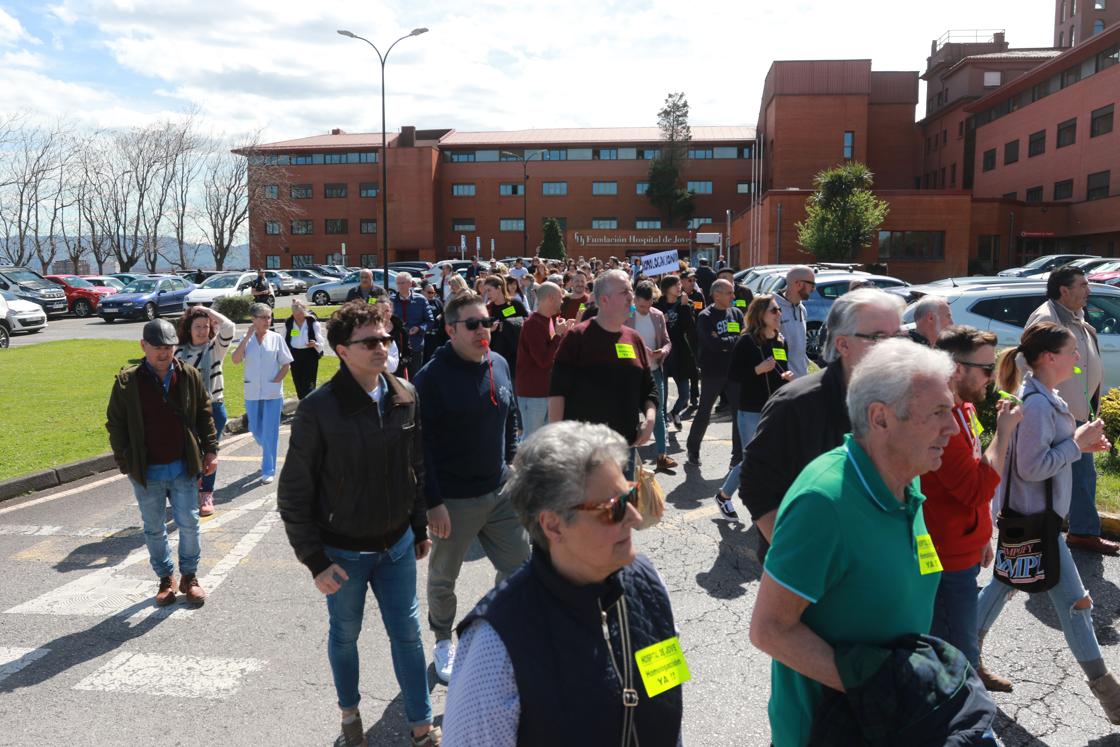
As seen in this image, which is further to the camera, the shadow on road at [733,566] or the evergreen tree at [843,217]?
the evergreen tree at [843,217]

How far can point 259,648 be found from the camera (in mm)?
4695

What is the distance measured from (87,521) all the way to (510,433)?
4442mm

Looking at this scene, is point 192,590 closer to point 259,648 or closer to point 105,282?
point 259,648

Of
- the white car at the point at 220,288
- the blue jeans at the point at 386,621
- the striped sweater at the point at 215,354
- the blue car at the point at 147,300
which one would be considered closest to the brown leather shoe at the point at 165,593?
the blue jeans at the point at 386,621

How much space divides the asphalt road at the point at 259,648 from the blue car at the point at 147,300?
2646 centimetres

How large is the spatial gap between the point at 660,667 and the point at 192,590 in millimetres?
4290

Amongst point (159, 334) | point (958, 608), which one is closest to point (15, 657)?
point (159, 334)

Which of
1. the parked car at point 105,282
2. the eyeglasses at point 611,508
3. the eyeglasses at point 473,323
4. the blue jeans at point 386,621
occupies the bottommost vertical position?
the blue jeans at point 386,621

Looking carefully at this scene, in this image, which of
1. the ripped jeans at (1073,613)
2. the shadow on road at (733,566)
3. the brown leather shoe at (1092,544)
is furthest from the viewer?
the brown leather shoe at (1092,544)

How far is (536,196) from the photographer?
245 ft

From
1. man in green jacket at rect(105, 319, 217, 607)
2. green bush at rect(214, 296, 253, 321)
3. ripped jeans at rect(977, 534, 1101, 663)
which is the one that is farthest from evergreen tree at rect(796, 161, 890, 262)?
man in green jacket at rect(105, 319, 217, 607)

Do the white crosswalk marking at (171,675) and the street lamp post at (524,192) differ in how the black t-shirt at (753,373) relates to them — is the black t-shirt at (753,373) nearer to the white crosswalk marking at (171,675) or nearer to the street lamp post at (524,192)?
the white crosswalk marking at (171,675)

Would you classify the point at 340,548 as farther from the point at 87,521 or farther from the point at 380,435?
the point at 87,521

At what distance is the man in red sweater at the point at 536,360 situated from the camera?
7157mm
